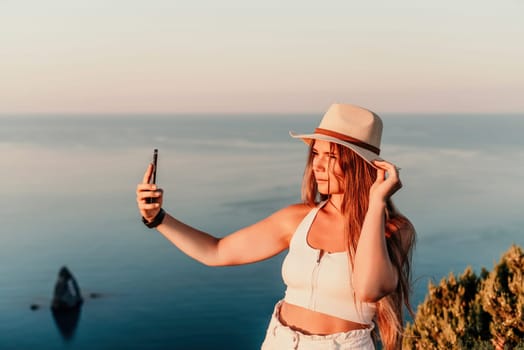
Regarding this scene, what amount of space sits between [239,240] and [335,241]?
525 millimetres

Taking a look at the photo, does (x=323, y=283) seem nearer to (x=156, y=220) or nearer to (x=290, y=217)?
(x=290, y=217)

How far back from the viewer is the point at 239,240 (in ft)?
11.4

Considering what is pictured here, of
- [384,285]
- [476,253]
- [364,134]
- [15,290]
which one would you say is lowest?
[15,290]

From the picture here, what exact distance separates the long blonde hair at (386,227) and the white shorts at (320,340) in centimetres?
15

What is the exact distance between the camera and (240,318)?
256ft

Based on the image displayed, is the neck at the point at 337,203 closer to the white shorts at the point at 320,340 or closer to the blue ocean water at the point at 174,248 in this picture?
the white shorts at the point at 320,340

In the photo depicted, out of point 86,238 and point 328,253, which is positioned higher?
point 328,253

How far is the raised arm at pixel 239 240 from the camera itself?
3.42 metres

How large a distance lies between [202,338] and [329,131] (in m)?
73.4

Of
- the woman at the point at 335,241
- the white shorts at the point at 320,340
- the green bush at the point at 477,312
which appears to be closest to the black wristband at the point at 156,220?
the woman at the point at 335,241

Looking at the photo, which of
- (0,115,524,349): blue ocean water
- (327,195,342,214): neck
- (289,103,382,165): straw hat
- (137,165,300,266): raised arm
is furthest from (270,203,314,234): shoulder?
(0,115,524,349): blue ocean water

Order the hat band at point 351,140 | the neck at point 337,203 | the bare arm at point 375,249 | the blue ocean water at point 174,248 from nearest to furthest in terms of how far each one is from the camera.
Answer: the bare arm at point 375,249 → the hat band at point 351,140 → the neck at point 337,203 → the blue ocean water at point 174,248

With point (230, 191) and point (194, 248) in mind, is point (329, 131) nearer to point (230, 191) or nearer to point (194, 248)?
point (194, 248)

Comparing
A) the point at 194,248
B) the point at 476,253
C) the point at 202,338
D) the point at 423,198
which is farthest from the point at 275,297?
the point at 194,248
